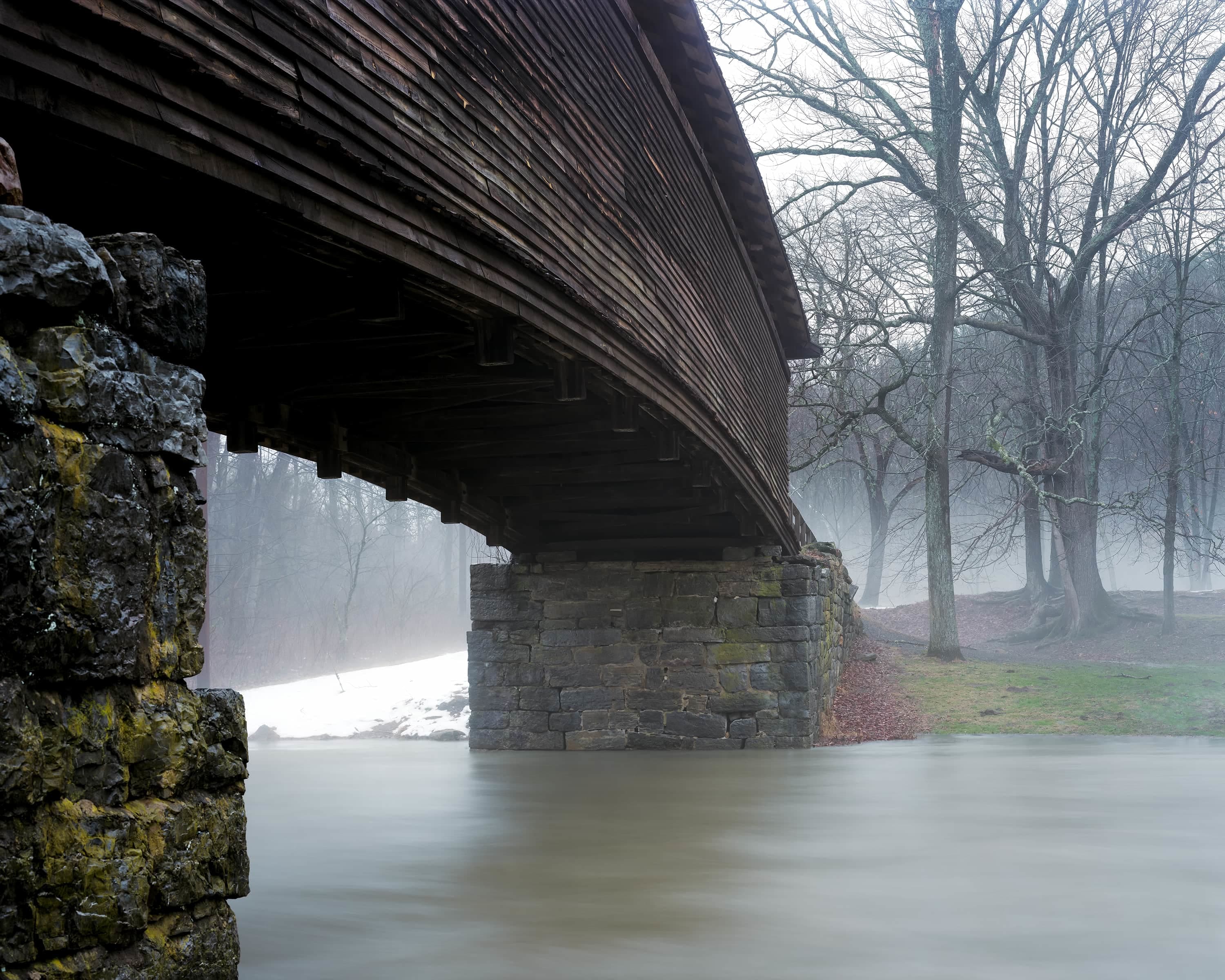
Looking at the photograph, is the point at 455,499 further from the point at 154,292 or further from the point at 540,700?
the point at 154,292

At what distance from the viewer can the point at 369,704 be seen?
1873cm

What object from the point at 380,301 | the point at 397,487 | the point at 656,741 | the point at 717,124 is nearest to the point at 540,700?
the point at 656,741

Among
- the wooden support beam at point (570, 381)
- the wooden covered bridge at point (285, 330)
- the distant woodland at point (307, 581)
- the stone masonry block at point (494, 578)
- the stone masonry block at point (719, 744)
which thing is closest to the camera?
the wooden covered bridge at point (285, 330)

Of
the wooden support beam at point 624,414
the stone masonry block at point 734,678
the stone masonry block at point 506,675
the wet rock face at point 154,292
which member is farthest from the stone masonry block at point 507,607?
the wet rock face at point 154,292

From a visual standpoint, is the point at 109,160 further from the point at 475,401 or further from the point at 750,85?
the point at 750,85

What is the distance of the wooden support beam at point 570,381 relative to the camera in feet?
21.7

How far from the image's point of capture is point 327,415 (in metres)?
8.15

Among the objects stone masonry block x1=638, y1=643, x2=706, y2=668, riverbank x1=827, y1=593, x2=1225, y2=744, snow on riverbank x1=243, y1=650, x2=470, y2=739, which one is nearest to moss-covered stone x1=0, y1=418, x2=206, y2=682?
stone masonry block x1=638, y1=643, x2=706, y2=668

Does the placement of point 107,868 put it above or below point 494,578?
below

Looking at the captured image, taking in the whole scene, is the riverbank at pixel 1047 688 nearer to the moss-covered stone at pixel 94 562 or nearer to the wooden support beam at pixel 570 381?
the wooden support beam at pixel 570 381

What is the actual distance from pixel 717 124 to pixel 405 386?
4155 millimetres

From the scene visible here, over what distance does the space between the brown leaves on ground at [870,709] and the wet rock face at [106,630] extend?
408 inches

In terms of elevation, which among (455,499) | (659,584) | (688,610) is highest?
(455,499)

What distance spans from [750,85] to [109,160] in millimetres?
19689
